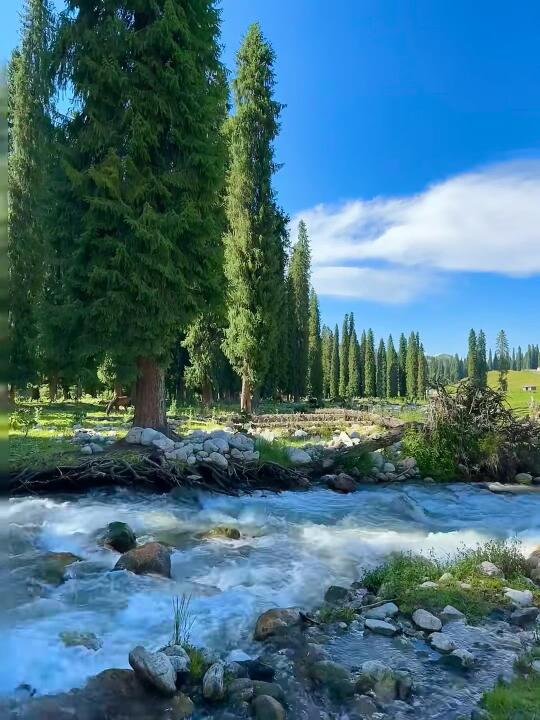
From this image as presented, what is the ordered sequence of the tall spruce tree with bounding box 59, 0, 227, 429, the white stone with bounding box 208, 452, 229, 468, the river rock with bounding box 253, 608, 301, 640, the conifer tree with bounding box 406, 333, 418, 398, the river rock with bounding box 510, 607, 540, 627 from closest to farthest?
the river rock with bounding box 253, 608, 301, 640 < the river rock with bounding box 510, 607, 540, 627 < the white stone with bounding box 208, 452, 229, 468 < the tall spruce tree with bounding box 59, 0, 227, 429 < the conifer tree with bounding box 406, 333, 418, 398

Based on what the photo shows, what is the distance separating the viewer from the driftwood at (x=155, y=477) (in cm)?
1035

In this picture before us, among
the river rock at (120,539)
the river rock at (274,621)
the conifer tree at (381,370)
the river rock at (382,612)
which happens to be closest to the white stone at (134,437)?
the river rock at (120,539)

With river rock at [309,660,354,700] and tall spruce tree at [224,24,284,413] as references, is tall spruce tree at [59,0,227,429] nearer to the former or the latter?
river rock at [309,660,354,700]

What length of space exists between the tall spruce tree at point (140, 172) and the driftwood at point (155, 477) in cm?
293

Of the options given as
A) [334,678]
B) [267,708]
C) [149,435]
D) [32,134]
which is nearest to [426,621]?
[334,678]

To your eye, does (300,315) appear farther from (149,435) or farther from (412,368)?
(412,368)

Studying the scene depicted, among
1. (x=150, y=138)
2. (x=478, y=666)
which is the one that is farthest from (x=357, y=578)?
(x=150, y=138)

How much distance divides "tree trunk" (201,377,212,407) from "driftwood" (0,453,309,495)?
1842 centimetres

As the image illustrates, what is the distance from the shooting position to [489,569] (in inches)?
276

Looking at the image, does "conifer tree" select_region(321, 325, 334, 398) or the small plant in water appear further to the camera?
"conifer tree" select_region(321, 325, 334, 398)

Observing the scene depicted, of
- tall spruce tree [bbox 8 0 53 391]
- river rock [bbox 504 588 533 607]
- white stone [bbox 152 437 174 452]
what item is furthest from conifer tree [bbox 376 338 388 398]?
river rock [bbox 504 588 533 607]

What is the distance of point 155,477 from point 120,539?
3581mm

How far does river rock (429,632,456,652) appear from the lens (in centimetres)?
523

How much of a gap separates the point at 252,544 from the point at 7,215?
818 cm
